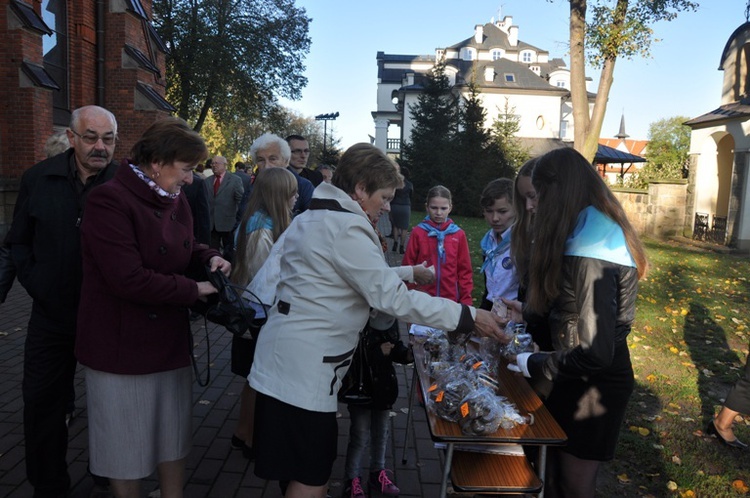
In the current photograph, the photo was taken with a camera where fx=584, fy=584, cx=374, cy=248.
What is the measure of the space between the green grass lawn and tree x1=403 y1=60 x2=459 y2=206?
24.3 m

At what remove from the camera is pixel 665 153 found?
211 feet

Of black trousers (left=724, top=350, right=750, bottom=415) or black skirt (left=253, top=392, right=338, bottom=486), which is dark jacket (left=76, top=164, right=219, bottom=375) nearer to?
black skirt (left=253, top=392, right=338, bottom=486)

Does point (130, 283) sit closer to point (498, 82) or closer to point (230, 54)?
point (230, 54)

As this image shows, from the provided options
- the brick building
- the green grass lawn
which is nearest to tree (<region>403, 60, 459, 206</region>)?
the brick building

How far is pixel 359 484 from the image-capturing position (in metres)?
3.53

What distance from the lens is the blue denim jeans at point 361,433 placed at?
348 centimetres

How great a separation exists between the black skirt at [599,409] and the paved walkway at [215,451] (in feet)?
4.66

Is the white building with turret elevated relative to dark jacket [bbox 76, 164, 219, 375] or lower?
elevated

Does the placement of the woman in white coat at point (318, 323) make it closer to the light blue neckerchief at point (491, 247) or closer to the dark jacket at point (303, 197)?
the light blue neckerchief at point (491, 247)

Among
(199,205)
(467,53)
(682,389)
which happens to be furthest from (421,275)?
(467,53)

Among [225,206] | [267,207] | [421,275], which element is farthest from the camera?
[225,206]

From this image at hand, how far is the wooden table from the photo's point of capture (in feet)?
7.72

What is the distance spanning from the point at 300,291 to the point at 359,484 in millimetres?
1655

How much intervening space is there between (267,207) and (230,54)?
28855 mm
